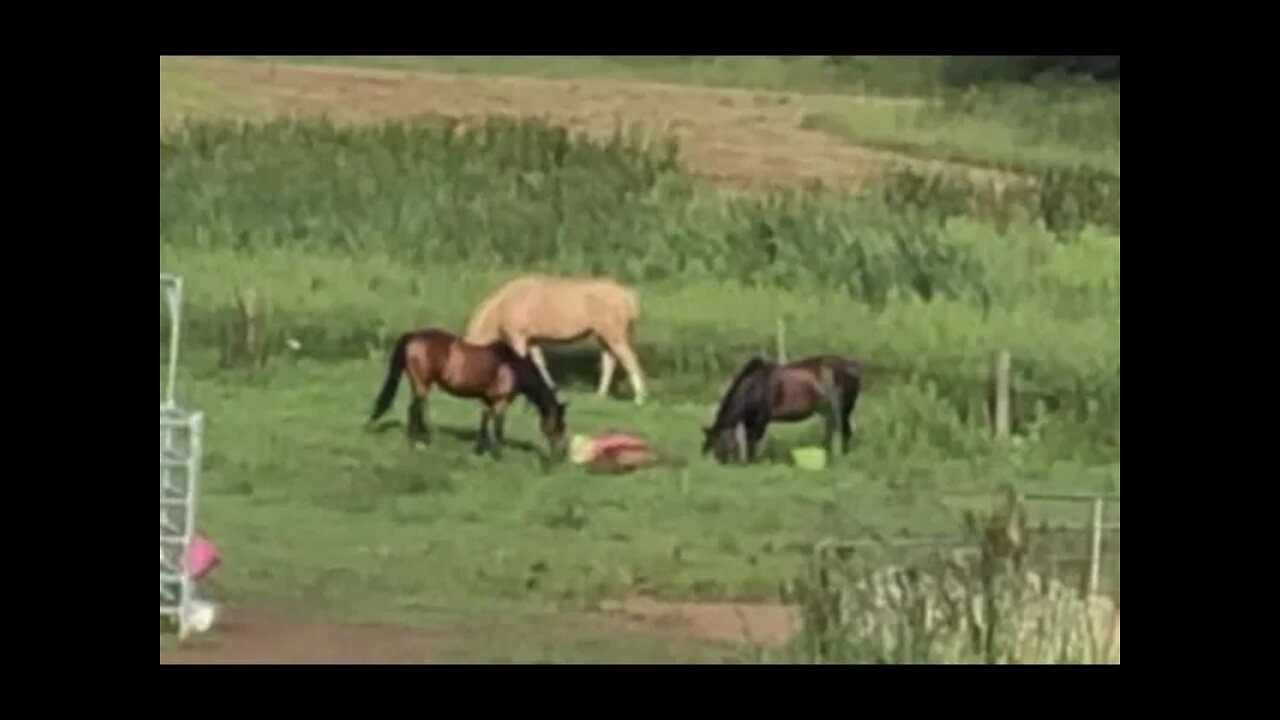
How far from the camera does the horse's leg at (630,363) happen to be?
6.40 ft

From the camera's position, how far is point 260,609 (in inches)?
75.7

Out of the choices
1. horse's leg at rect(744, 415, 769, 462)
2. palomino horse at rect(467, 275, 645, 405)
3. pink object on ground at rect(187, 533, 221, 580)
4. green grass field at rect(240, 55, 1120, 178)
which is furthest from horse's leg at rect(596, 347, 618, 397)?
pink object on ground at rect(187, 533, 221, 580)

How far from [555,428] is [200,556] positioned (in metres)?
0.30

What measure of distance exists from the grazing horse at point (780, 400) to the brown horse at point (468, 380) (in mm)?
134

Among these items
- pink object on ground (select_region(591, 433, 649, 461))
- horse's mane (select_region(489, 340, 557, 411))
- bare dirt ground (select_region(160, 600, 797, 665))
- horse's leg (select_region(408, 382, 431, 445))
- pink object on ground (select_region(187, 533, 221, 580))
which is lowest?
bare dirt ground (select_region(160, 600, 797, 665))

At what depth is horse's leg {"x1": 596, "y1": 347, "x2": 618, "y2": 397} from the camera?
1.95 meters

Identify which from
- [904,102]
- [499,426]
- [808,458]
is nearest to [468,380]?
[499,426]

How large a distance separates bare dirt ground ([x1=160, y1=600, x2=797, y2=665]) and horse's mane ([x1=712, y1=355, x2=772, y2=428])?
153 millimetres

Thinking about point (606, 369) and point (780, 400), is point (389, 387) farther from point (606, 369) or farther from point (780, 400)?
point (780, 400)

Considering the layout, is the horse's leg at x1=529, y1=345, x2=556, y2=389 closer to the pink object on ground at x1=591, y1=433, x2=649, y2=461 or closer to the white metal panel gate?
the pink object on ground at x1=591, y1=433, x2=649, y2=461

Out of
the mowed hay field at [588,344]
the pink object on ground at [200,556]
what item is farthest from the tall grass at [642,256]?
the pink object on ground at [200,556]

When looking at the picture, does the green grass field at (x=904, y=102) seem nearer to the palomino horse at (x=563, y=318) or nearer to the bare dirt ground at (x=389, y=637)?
the palomino horse at (x=563, y=318)
